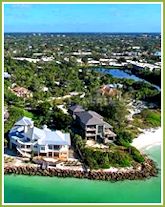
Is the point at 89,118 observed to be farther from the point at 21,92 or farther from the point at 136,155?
the point at 21,92

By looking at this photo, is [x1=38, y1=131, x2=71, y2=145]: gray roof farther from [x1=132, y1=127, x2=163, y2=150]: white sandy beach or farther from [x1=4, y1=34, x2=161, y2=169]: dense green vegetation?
[x1=132, y1=127, x2=163, y2=150]: white sandy beach

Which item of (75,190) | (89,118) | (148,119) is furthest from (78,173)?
(148,119)

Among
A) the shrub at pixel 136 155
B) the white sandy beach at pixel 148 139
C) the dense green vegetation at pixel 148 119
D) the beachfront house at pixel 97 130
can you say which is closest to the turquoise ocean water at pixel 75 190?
the shrub at pixel 136 155

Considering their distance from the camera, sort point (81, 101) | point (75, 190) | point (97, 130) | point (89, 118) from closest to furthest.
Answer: point (75, 190) < point (97, 130) < point (89, 118) < point (81, 101)

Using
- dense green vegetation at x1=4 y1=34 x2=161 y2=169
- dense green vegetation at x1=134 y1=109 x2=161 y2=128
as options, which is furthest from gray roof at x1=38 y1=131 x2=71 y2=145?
dense green vegetation at x1=134 y1=109 x2=161 y2=128

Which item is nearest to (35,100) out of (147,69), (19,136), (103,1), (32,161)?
(19,136)

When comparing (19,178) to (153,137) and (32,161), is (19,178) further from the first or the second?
(153,137)

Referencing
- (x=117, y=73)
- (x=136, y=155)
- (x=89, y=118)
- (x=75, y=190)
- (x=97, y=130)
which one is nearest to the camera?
(x=75, y=190)
